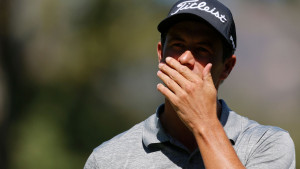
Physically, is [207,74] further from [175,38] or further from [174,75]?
[175,38]

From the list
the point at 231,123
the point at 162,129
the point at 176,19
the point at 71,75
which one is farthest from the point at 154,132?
the point at 71,75

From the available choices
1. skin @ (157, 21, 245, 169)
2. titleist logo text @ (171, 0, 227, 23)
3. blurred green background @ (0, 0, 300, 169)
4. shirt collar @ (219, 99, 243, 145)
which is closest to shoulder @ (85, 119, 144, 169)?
skin @ (157, 21, 245, 169)

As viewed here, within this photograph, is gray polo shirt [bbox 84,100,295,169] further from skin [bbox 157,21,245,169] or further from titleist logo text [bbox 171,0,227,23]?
titleist logo text [bbox 171,0,227,23]

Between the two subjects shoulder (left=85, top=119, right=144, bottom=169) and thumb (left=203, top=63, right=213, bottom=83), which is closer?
thumb (left=203, top=63, right=213, bottom=83)

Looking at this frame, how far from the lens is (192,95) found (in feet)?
8.87

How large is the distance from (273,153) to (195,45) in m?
0.70

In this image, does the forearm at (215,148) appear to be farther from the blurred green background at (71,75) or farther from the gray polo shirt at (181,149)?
the blurred green background at (71,75)

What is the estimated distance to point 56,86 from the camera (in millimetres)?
14336

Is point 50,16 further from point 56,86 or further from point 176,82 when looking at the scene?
point 176,82

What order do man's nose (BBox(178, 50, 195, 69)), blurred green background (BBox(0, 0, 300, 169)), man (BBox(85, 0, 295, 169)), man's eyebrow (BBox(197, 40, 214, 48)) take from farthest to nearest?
1. blurred green background (BBox(0, 0, 300, 169))
2. man's eyebrow (BBox(197, 40, 214, 48))
3. man's nose (BBox(178, 50, 195, 69))
4. man (BBox(85, 0, 295, 169))

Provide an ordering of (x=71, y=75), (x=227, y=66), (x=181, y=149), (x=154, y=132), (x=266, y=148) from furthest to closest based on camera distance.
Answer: (x=71, y=75)
(x=227, y=66)
(x=154, y=132)
(x=181, y=149)
(x=266, y=148)

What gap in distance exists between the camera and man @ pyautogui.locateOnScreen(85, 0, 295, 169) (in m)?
2.70

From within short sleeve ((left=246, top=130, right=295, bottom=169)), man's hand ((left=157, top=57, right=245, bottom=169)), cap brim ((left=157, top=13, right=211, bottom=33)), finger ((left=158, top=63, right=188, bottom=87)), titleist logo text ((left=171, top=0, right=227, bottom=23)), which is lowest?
short sleeve ((left=246, top=130, right=295, bottom=169))

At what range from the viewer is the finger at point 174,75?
2.72 m
